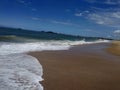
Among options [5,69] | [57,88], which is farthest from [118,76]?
[5,69]

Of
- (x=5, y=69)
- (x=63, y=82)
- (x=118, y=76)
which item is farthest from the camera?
(x=118, y=76)

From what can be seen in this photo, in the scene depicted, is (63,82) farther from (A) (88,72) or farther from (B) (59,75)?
(A) (88,72)

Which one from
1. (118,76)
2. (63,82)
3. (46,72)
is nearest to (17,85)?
(63,82)

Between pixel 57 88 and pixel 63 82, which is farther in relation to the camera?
pixel 63 82

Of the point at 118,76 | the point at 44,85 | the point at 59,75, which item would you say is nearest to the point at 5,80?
the point at 44,85

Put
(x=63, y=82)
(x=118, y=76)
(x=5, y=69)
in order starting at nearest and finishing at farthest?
(x=63, y=82) < (x=5, y=69) < (x=118, y=76)

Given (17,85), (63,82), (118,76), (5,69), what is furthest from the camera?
(118,76)

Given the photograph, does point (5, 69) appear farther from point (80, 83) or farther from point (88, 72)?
point (88, 72)

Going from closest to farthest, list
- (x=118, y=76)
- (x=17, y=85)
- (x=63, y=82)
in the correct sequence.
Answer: (x=17, y=85), (x=63, y=82), (x=118, y=76)

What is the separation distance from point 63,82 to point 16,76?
1680mm

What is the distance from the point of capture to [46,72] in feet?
27.1

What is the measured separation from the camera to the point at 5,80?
6.57 meters

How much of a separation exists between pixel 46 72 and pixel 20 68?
110 cm

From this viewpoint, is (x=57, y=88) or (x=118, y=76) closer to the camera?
(x=57, y=88)
